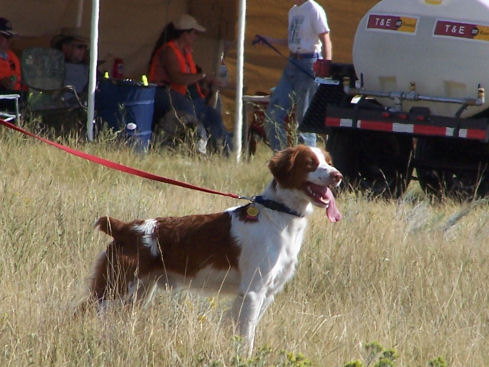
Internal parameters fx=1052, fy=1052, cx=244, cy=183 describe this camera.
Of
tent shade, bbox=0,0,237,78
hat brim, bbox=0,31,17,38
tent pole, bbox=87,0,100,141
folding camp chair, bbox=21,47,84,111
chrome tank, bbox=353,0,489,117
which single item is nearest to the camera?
chrome tank, bbox=353,0,489,117

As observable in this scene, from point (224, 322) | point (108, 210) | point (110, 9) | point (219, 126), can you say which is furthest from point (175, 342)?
point (110, 9)

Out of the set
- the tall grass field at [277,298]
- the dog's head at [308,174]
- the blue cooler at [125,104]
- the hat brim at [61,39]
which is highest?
the hat brim at [61,39]

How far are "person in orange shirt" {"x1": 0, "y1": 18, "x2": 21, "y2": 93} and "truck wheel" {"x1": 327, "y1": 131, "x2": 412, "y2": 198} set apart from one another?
3.67 meters

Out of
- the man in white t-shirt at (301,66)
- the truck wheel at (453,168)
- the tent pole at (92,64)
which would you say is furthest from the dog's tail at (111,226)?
the man in white t-shirt at (301,66)

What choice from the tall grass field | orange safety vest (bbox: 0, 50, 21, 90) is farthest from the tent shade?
the tall grass field

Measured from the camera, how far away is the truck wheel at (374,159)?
923 cm

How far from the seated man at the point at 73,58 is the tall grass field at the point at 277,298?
9.59ft

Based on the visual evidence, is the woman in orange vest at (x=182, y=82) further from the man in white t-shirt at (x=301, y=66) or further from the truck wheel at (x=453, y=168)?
the truck wheel at (x=453, y=168)

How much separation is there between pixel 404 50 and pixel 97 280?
4.53 metres

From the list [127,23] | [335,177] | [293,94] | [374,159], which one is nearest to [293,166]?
[335,177]

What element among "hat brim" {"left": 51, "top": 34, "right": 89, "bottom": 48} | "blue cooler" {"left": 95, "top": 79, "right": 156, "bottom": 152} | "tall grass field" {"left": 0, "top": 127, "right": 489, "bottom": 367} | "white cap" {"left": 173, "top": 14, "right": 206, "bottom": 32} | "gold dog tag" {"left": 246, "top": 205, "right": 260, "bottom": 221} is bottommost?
"tall grass field" {"left": 0, "top": 127, "right": 489, "bottom": 367}

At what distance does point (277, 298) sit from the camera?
5738mm

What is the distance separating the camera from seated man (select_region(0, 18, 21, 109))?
10.9 metres

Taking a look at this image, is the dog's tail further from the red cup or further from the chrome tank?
the red cup
